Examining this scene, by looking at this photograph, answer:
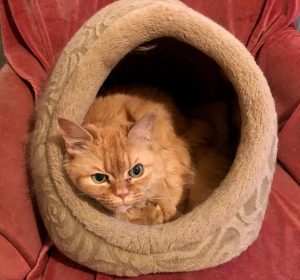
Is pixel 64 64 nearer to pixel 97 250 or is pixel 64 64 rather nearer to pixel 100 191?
pixel 100 191

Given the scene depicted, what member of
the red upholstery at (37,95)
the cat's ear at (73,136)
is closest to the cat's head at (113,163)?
the cat's ear at (73,136)

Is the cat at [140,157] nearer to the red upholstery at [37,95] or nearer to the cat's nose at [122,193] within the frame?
the cat's nose at [122,193]

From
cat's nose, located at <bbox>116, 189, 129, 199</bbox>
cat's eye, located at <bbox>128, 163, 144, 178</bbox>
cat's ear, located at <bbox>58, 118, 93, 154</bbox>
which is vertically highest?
cat's ear, located at <bbox>58, 118, 93, 154</bbox>

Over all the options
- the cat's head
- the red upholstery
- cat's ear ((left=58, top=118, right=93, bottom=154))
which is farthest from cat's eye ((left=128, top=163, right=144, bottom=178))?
the red upholstery

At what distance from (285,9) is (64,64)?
95 cm

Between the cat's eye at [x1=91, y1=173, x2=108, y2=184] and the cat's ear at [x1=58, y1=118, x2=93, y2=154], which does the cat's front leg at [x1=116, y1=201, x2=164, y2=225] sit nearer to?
the cat's eye at [x1=91, y1=173, x2=108, y2=184]

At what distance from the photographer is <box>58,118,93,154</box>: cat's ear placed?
1.03m

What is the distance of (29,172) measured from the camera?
1357 millimetres

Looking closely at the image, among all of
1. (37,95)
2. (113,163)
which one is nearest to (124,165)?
(113,163)

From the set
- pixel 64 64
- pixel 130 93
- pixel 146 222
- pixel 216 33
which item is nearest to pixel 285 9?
pixel 216 33

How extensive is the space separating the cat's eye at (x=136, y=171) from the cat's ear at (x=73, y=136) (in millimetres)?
156

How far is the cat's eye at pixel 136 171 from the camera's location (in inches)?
44.6

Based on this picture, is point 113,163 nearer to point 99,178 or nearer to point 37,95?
point 99,178

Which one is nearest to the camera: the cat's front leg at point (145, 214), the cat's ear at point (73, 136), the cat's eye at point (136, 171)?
the cat's ear at point (73, 136)
